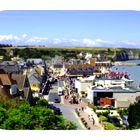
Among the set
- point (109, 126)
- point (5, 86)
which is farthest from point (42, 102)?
point (109, 126)

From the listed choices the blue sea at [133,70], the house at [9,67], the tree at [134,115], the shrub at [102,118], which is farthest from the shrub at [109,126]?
the house at [9,67]

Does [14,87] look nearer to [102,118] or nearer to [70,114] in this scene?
[70,114]

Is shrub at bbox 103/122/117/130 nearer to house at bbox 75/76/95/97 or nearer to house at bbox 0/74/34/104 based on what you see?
house at bbox 75/76/95/97

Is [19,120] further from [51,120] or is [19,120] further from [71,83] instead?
[71,83]

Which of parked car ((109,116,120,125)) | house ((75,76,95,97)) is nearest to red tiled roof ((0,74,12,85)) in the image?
house ((75,76,95,97))

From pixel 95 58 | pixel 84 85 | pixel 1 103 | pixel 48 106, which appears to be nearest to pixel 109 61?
pixel 95 58

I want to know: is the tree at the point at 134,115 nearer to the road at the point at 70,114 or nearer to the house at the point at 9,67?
the road at the point at 70,114

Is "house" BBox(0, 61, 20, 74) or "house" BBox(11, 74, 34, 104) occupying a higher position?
"house" BBox(0, 61, 20, 74)
